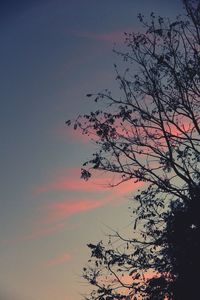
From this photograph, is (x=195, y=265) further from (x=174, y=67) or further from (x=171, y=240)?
(x=174, y=67)

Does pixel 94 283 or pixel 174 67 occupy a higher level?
pixel 174 67

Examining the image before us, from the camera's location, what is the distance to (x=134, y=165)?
22875mm

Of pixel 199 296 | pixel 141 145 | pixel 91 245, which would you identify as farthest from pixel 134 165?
pixel 199 296

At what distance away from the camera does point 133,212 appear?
23609 mm

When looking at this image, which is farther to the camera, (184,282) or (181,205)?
(181,205)

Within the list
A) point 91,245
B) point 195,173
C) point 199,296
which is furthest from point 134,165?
point 199,296

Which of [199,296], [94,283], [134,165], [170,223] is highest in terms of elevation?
[134,165]

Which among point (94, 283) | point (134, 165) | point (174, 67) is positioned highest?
point (174, 67)

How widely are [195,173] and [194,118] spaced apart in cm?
235

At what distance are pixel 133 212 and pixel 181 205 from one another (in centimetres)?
223

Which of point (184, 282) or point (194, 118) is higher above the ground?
point (194, 118)

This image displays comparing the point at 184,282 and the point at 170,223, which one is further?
the point at 170,223

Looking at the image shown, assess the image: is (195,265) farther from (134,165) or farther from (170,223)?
(134,165)

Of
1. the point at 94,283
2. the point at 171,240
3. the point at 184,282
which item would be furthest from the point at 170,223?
the point at 94,283
